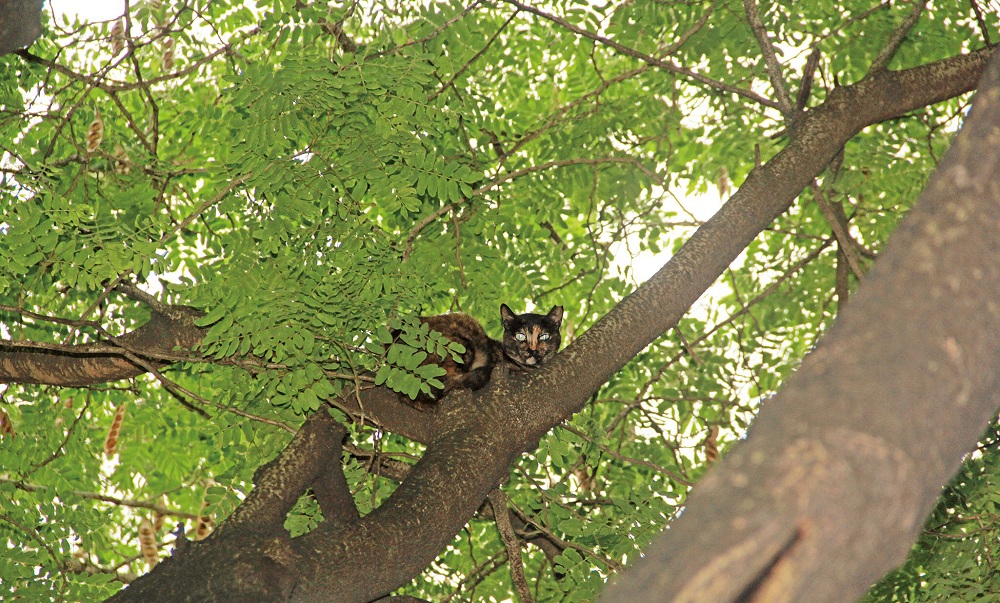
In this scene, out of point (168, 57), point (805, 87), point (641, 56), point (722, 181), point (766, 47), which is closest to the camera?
point (641, 56)

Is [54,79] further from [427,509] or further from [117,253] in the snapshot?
[427,509]

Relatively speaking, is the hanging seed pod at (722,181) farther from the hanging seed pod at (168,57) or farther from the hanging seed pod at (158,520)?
the hanging seed pod at (158,520)

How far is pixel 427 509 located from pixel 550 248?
14.9 feet

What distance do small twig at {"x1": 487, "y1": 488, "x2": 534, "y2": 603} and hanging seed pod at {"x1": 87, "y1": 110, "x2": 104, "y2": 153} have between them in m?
4.26

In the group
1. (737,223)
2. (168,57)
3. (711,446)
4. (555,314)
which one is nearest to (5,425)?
(168,57)

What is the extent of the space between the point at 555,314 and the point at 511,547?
3.28 meters

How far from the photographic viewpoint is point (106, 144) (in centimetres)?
752

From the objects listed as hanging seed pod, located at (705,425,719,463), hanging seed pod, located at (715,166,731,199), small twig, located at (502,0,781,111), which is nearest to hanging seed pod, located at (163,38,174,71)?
small twig, located at (502,0,781,111)

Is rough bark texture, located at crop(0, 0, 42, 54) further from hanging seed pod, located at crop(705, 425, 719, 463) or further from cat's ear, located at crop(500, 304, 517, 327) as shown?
hanging seed pod, located at crop(705, 425, 719, 463)

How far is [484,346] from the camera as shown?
6.45m

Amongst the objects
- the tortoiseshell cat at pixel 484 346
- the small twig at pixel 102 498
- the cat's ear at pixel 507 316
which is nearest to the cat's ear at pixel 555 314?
the tortoiseshell cat at pixel 484 346

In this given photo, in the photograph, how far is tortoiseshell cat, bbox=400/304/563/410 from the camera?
19.5ft

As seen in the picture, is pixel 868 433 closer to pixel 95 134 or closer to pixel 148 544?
pixel 95 134

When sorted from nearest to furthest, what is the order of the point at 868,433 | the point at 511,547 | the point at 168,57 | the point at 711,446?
the point at 868,433
the point at 511,547
the point at 711,446
the point at 168,57
